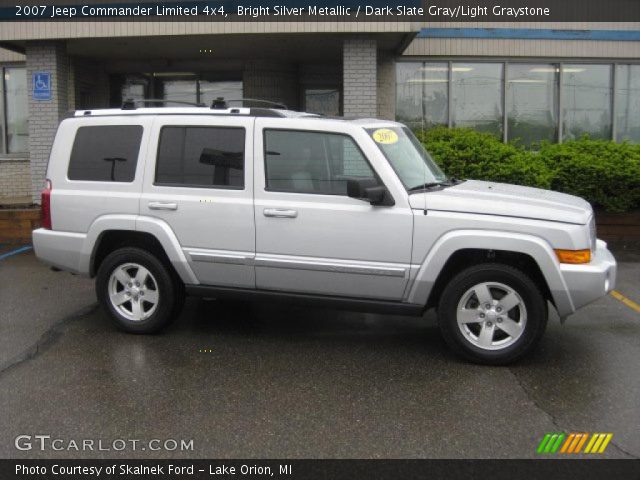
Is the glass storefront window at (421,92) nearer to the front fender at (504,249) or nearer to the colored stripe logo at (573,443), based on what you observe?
the front fender at (504,249)

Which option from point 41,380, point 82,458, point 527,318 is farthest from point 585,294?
point 41,380

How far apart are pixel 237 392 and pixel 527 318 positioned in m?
2.22

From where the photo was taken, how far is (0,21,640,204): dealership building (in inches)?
547

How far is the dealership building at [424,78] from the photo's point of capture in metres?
13.9

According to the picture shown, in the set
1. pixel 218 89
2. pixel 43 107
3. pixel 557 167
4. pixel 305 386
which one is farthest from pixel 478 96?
pixel 305 386

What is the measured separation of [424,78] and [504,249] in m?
9.29

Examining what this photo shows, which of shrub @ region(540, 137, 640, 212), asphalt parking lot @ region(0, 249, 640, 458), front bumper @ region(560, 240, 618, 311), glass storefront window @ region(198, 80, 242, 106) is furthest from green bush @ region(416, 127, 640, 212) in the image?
front bumper @ region(560, 240, 618, 311)

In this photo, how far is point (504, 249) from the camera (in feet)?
18.0

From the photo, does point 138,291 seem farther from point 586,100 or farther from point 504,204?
point 586,100

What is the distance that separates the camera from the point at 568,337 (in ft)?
21.1

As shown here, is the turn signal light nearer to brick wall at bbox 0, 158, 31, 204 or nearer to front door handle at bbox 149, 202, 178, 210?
front door handle at bbox 149, 202, 178, 210
